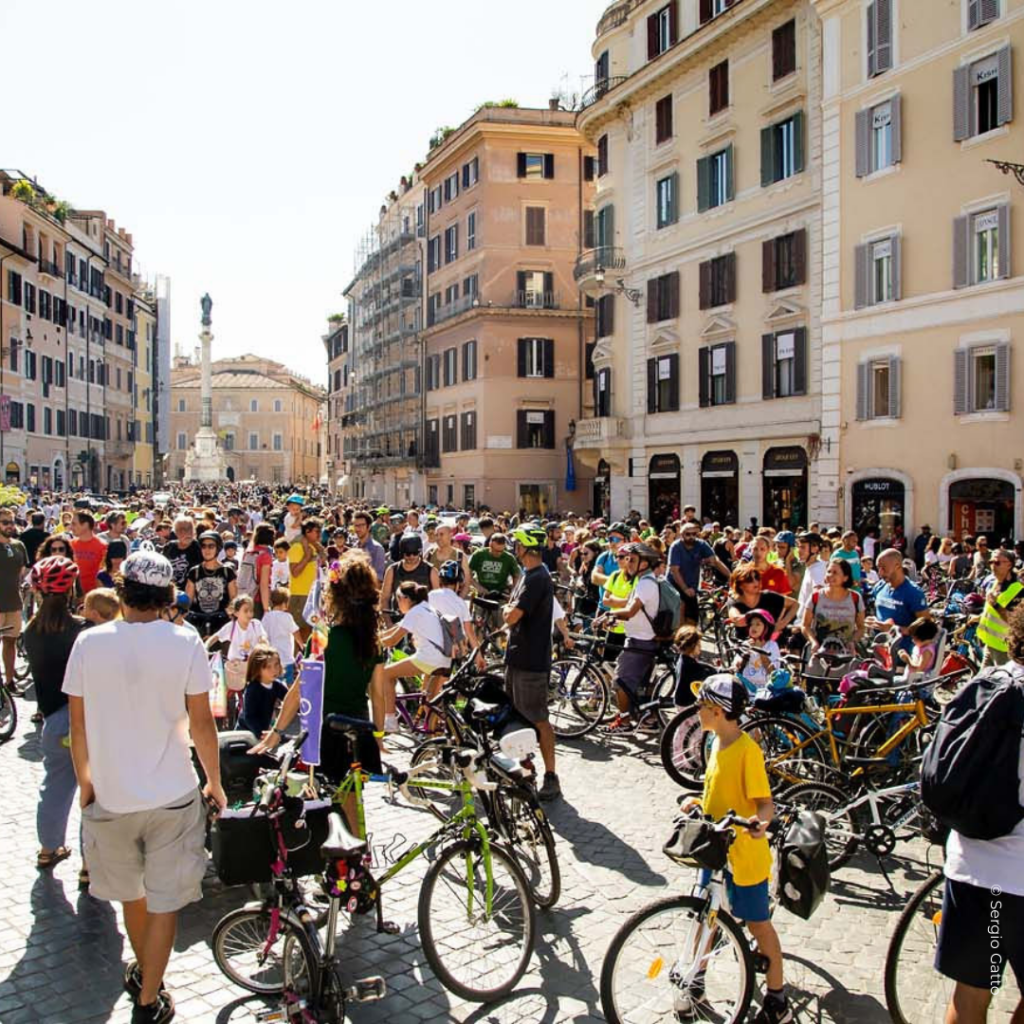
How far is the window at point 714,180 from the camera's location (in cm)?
2931

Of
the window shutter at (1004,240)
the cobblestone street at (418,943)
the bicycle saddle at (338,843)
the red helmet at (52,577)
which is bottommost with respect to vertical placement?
the cobblestone street at (418,943)

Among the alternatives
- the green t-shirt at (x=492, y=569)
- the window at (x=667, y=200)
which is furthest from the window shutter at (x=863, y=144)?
the green t-shirt at (x=492, y=569)

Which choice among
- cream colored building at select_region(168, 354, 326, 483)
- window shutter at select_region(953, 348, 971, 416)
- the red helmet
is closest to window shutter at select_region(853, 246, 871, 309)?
window shutter at select_region(953, 348, 971, 416)

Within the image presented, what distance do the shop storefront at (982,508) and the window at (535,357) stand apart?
85.9 ft

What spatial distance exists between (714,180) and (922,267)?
9189mm

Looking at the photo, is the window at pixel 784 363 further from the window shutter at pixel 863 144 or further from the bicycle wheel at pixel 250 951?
the bicycle wheel at pixel 250 951

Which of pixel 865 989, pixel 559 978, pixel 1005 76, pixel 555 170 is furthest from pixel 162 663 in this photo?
pixel 555 170

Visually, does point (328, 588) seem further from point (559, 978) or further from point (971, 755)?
point (971, 755)

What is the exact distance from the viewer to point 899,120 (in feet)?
74.4

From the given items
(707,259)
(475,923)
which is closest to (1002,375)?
(707,259)

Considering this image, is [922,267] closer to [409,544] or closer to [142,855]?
[409,544]

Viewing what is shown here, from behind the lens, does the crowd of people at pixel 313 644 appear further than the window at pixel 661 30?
No

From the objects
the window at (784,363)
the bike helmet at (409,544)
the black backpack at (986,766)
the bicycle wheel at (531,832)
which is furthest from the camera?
the window at (784,363)

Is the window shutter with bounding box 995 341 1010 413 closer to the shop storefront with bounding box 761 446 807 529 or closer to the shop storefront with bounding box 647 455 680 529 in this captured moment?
the shop storefront with bounding box 761 446 807 529
